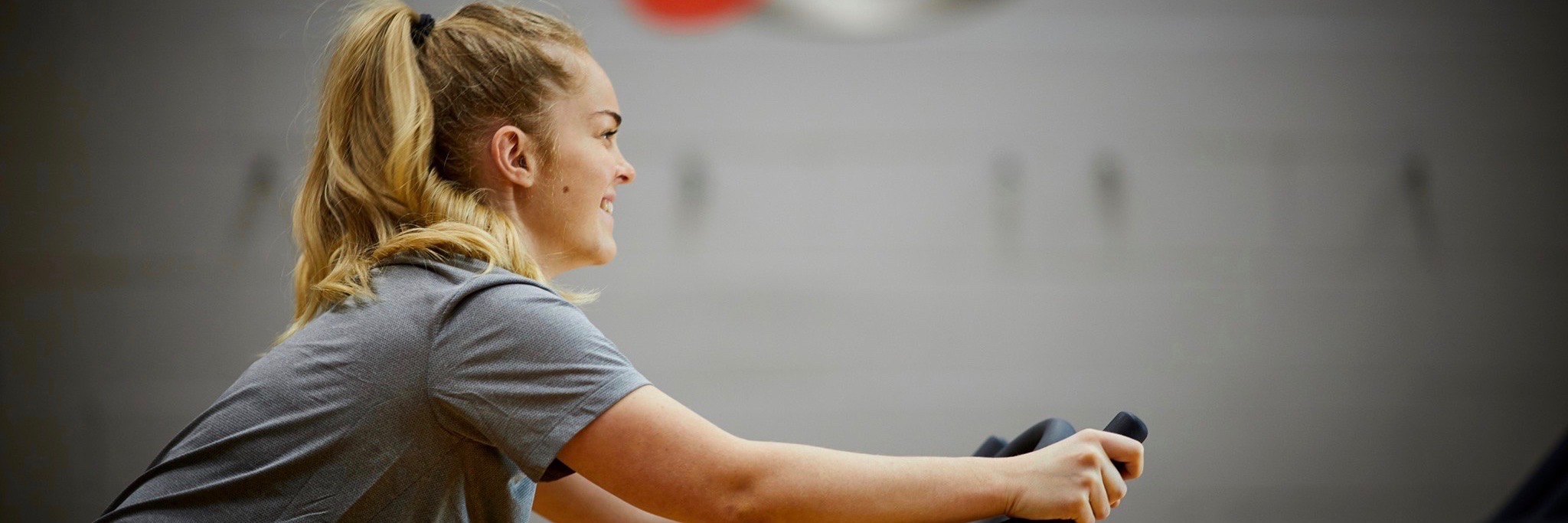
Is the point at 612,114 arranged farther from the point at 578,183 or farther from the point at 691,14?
the point at 691,14

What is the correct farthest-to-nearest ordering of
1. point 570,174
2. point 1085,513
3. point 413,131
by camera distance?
point 570,174 < point 413,131 < point 1085,513

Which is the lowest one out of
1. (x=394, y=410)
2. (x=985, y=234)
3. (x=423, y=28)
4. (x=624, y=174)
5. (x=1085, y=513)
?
(x=985, y=234)

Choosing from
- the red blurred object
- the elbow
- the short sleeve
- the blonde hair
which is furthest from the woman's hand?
the red blurred object

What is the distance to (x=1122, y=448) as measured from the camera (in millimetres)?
863

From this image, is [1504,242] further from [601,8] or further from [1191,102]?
[601,8]

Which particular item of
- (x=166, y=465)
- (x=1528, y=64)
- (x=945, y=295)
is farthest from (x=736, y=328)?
(x=1528, y=64)

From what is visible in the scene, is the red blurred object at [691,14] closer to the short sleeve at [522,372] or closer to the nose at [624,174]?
the nose at [624,174]

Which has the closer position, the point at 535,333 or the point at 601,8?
the point at 535,333

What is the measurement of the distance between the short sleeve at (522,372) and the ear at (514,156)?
28 centimetres

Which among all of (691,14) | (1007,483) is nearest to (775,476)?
(1007,483)

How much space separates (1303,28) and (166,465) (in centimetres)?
274

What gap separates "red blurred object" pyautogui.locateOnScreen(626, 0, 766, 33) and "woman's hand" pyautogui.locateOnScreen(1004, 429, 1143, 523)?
2.07 metres

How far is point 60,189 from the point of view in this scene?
8.79 feet

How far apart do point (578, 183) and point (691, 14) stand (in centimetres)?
164
